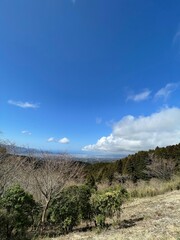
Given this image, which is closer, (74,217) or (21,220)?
(21,220)

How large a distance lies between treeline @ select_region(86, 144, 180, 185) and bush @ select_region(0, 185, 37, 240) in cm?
2340

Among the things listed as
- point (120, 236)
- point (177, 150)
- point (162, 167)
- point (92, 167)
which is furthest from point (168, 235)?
point (92, 167)

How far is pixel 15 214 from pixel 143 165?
2575 cm

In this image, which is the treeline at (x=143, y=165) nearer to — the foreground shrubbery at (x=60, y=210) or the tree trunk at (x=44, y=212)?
the foreground shrubbery at (x=60, y=210)

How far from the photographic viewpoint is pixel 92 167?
38.5m

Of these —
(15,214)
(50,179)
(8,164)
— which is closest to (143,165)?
(8,164)

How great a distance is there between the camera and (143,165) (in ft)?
102

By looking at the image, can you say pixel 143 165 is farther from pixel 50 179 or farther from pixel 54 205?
pixel 54 205

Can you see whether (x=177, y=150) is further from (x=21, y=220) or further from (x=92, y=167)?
(x=21, y=220)

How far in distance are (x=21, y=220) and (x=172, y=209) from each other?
5.42 m

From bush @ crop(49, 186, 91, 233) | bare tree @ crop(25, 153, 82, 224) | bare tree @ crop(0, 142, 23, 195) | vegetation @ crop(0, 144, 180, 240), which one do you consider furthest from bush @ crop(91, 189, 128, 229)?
bare tree @ crop(0, 142, 23, 195)

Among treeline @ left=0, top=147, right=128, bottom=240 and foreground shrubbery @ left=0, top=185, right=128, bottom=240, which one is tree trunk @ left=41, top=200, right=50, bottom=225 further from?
foreground shrubbery @ left=0, top=185, right=128, bottom=240

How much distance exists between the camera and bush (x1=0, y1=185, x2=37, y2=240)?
7.17 m

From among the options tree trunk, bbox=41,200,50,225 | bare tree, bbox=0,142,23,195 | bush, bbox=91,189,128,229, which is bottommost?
tree trunk, bbox=41,200,50,225
